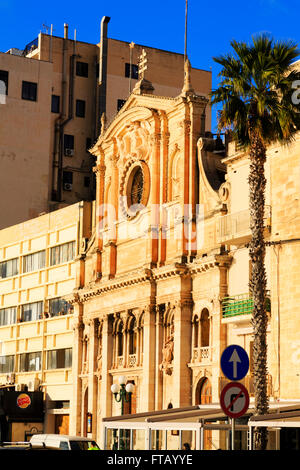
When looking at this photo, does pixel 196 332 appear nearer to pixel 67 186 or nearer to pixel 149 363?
pixel 149 363

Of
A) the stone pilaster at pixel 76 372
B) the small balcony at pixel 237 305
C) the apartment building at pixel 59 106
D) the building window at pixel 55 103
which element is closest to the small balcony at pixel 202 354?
the small balcony at pixel 237 305

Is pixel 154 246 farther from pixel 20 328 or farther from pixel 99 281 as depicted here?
pixel 20 328

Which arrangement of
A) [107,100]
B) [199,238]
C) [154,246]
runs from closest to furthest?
[199,238] < [154,246] < [107,100]

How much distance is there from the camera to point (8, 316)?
234ft

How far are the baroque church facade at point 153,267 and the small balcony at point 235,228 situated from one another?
1276 millimetres

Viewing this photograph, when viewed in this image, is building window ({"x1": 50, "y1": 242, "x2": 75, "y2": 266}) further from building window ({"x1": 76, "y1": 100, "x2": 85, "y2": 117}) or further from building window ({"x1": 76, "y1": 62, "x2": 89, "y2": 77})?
building window ({"x1": 76, "y1": 62, "x2": 89, "y2": 77})

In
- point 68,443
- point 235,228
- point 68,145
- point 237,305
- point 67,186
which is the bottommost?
point 68,443

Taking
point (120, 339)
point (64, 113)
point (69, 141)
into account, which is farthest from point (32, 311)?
point (64, 113)

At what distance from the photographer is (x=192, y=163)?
50.3 metres

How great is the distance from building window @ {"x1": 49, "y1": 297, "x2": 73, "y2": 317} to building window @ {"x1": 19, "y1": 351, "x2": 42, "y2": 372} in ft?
10.4

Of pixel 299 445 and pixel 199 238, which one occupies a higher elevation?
pixel 199 238

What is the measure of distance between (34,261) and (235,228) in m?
26.8
